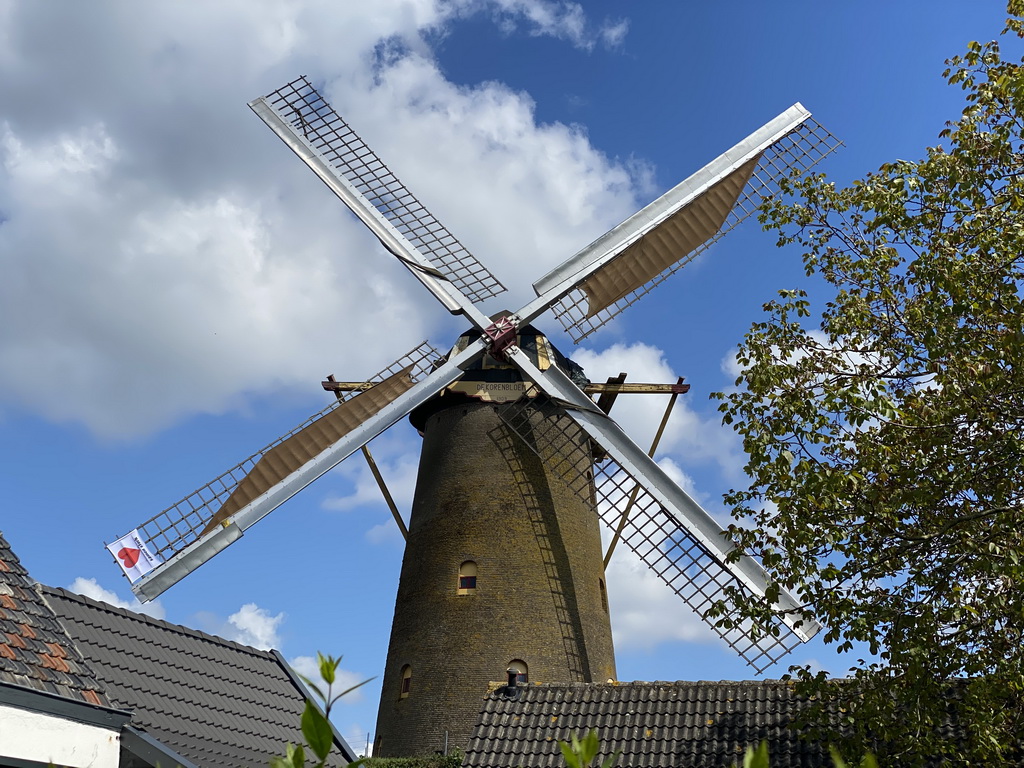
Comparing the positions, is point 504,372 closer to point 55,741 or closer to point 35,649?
point 35,649

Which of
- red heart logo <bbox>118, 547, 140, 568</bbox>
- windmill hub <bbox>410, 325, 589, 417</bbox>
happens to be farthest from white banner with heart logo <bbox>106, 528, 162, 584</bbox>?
windmill hub <bbox>410, 325, 589, 417</bbox>

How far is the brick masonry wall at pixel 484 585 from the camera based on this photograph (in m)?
15.7

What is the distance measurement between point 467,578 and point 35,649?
997 cm

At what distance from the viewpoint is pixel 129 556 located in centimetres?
1565

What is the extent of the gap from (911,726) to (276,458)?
1152 centimetres

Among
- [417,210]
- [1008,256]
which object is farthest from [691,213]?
[1008,256]

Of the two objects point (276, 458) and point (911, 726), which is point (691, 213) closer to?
point (276, 458)

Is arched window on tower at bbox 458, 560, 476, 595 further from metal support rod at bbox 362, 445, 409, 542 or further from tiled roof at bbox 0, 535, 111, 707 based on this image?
tiled roof at bbox 0, 535, 111, 707

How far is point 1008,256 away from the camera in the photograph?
8.66m

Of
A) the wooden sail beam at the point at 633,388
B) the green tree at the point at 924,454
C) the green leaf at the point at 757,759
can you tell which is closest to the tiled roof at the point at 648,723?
the green tree at the point at 924,454

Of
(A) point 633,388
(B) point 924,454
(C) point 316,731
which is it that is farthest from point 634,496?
(C) point 316,731

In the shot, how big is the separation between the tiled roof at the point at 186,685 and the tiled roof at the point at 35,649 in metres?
1.52

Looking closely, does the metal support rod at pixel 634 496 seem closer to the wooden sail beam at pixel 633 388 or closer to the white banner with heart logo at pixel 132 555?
the wooden sail beam at pixel 633 388

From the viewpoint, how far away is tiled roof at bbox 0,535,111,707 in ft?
20.8
